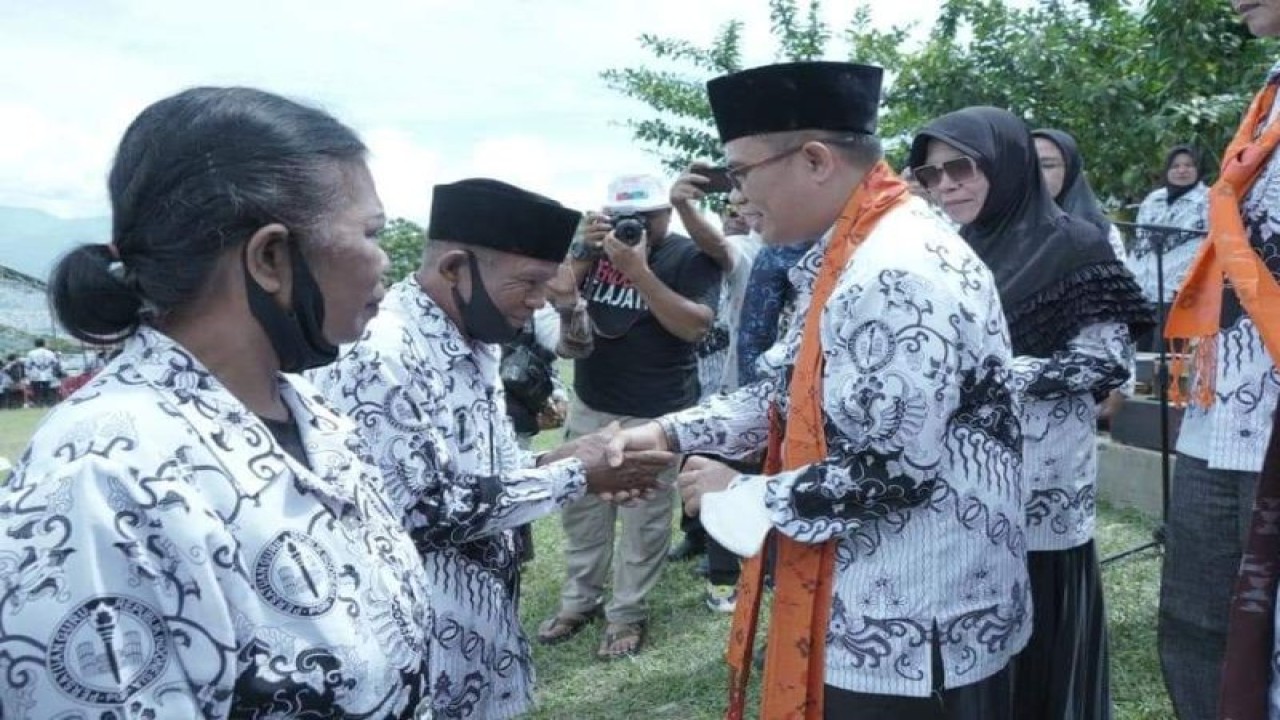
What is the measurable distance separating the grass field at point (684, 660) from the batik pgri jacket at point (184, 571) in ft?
10.8

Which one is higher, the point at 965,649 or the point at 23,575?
the point at 23,575

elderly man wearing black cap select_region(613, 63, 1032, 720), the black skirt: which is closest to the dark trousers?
elderly man wearing black cap select_region(613, 63, 1032, 720)

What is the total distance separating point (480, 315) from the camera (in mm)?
2809

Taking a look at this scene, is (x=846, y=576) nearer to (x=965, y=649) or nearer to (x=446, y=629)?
(x=965, y=649)

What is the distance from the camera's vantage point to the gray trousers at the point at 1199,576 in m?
2.57

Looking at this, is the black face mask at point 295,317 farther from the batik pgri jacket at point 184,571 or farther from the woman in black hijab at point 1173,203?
the woman in black hijab at point 1173,203

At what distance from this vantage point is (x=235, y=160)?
1.52 m

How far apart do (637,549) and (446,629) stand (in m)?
2.97

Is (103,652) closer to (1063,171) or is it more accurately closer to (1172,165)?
(1063,171)

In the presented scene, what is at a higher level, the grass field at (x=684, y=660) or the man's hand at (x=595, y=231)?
the man's hand at (x=595, y=231)

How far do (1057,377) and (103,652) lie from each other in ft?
9.19

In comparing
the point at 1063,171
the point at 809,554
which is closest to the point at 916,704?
the point at 809,554

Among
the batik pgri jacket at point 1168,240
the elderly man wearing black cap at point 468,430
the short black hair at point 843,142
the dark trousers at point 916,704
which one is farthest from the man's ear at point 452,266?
the batik pgri jacket at point 1168,240

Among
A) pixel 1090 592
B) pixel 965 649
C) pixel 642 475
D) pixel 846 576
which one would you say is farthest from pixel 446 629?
pixel 1090 592
